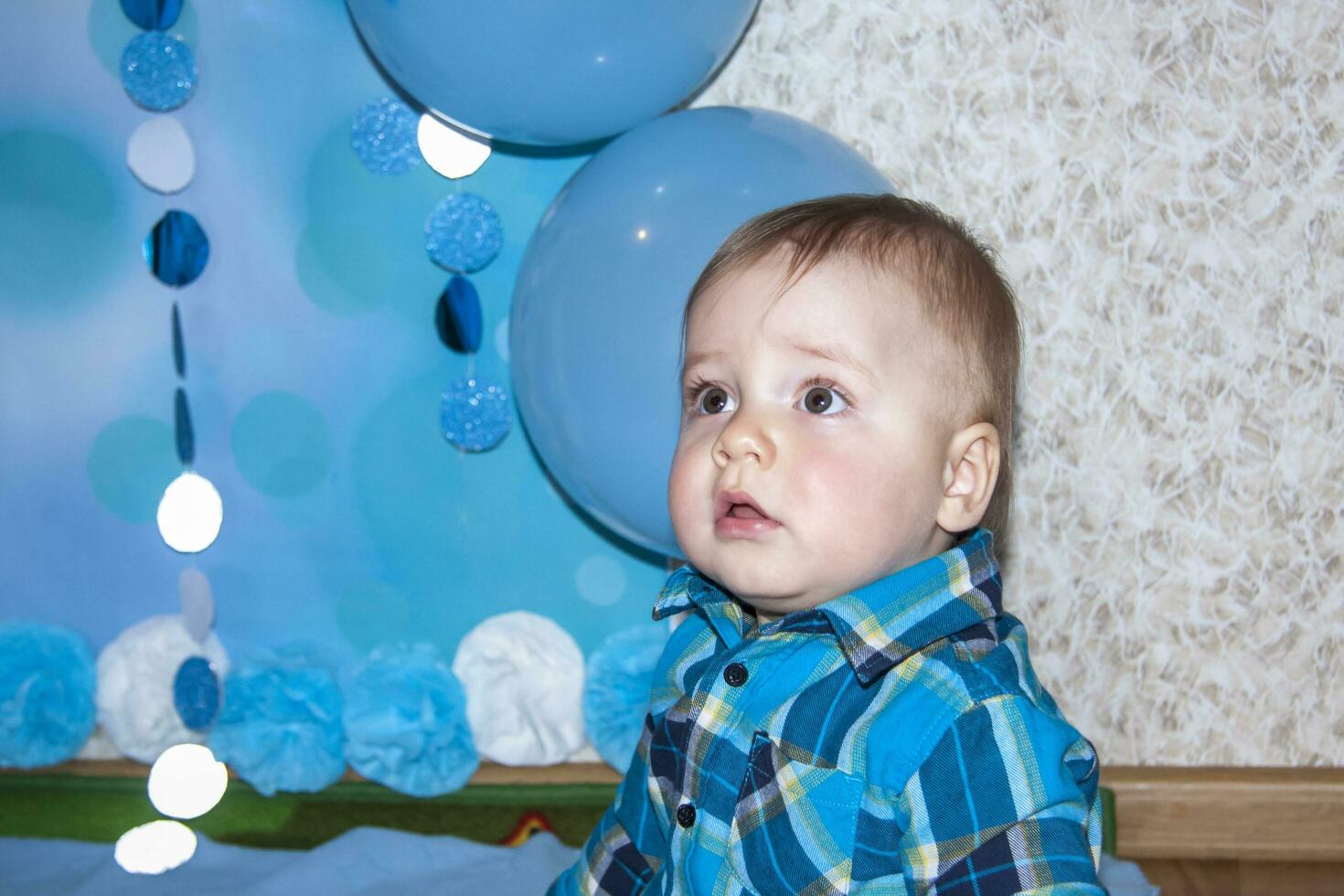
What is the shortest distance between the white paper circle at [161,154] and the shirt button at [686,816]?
38.3 inches

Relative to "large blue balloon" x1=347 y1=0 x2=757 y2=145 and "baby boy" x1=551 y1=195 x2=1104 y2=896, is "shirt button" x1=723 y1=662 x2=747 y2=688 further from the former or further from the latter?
"large blue balloon" x1=347 y1=0 x2=757 y2=145

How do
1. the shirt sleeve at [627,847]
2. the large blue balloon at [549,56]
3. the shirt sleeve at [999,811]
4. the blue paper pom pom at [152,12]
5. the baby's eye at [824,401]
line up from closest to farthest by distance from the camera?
A: the shirt sleeve at [999,811] → the baby's eye at [824,401] → the shirt sleeve at [627,847] → the large blue balloon at [549,56] → the blue paper pom pom at [152,12]

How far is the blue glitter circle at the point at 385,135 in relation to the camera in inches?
56.2

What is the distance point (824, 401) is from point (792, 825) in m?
0.29

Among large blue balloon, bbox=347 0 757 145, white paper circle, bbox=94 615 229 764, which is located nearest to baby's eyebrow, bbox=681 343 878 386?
large blue balloon, bbox=347 0 757 145

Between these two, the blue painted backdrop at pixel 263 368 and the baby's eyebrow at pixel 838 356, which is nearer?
the baby's eyebrow at pixel 838 356

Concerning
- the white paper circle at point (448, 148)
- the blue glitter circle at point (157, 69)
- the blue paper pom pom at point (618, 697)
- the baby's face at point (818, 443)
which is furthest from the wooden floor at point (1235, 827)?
the blue glitter circle at point (157, 69)

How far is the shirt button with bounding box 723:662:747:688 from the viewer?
90 centimetres

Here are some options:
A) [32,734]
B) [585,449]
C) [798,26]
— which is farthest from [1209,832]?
[32,734]

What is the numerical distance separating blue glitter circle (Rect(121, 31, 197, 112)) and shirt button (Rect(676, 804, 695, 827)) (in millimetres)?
1022

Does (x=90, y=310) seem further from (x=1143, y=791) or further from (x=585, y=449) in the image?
(x=1143, y=791)

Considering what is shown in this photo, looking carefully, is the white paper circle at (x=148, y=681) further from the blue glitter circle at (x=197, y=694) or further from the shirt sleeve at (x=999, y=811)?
the shirt sleeve at (x=999, y=811)

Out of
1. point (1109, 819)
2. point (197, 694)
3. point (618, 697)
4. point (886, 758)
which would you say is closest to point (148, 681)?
point (197, 694)

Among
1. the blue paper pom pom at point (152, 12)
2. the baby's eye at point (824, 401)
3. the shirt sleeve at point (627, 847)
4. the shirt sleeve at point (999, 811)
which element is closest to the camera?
the shirt sleeve at point (999, 811)
